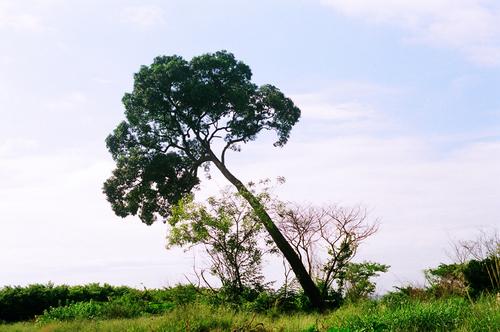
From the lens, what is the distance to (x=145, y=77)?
23.1 metres

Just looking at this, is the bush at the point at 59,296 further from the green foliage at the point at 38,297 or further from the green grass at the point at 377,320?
the green grass at the point at 377,320

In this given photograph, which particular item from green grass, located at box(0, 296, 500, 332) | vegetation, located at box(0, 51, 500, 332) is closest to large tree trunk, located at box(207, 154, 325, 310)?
vegetation, located at box(0, 51, 500, 332)

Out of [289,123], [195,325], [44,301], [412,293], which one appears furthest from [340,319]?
[289,123]

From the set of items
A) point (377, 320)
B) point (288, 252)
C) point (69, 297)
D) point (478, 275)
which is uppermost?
point (288, 252)

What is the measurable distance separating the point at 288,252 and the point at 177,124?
22.7 ft

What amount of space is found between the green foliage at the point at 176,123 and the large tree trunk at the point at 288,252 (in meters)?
3.27

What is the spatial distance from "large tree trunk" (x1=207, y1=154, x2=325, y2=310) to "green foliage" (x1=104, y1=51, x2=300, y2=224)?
3268mm

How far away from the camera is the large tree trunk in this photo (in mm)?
18969

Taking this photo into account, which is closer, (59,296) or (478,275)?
(478,275)

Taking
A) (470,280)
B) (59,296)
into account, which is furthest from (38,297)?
(470,280)

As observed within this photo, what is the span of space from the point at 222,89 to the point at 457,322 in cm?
1641

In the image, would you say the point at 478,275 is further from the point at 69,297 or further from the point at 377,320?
the point at 69,297

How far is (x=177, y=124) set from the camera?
2314 centimetres

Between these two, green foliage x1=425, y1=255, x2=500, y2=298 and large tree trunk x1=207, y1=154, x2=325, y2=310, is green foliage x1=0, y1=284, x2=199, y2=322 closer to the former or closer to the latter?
large tree trunk x1=207, y1=154, x2=325, y2=310
